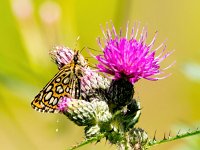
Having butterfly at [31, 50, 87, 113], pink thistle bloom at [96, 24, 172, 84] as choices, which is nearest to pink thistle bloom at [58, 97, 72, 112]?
butterfly at [31, 50, 87, 113]

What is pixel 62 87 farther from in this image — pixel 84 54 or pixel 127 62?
pixel 84 54

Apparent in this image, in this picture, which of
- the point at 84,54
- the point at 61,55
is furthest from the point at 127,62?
the point at 84,54

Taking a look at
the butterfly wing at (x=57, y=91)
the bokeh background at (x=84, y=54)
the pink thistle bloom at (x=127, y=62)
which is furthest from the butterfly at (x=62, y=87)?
the bokeh background at (x=84, y=54)

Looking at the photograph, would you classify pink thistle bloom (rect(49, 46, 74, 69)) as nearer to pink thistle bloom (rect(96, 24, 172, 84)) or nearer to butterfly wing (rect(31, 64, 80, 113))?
butterfly wing (rect(31, 64, 80, 113))

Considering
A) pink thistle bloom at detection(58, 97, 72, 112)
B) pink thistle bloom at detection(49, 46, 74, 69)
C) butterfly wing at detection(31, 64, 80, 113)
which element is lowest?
pink thistle bloom at detection(58, 97, 72, 112)

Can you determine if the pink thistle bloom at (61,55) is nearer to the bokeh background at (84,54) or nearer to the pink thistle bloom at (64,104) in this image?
the pink thistle bloom at (64,104)

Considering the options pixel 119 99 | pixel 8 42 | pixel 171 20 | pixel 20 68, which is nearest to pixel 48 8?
pixel 20 68
